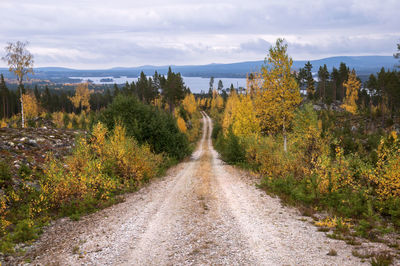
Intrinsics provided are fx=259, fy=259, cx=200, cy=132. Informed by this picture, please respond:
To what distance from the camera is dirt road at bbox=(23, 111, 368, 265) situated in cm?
719

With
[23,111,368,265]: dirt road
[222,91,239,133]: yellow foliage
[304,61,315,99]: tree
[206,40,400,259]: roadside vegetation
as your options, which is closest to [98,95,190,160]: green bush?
[206,40,400,259]: roadside vegetation

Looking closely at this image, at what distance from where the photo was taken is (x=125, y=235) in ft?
29.4

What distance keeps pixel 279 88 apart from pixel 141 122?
1230 centimetres

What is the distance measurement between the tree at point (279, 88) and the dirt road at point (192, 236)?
836cm

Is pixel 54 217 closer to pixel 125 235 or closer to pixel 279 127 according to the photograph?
pixel 125 235

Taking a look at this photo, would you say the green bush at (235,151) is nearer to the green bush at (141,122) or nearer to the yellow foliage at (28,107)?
the green bush at (141,122)

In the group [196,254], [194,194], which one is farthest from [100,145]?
[196,254]

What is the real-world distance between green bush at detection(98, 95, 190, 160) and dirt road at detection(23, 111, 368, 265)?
10.2 metres

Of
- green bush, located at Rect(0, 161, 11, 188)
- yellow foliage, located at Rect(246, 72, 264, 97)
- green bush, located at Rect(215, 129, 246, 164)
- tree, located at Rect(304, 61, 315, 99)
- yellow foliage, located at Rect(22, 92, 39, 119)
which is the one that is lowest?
green bush, located at Rect(215, 129, 246, 164)

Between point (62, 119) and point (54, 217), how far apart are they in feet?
167

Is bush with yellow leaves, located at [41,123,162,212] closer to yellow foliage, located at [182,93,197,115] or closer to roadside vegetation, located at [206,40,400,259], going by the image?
roadside vegetation, located at [206,40,400,259]

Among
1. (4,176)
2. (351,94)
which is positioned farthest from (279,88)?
(351,94)

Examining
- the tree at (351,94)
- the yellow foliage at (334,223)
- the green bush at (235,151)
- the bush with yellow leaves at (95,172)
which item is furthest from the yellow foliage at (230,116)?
the tree at (351,94)

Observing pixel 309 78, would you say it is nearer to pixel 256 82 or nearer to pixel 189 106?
pixel 189 106
